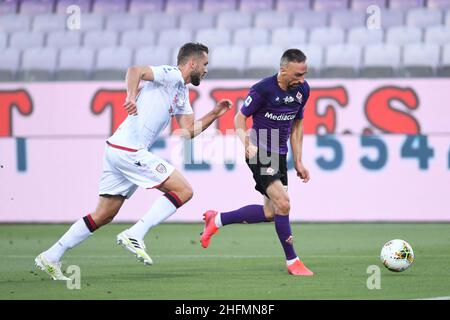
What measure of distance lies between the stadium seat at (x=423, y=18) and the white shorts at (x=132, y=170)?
11139mm

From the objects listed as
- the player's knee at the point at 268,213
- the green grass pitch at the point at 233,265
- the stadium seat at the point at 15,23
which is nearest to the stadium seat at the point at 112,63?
the stadium seat at the point at 15,23

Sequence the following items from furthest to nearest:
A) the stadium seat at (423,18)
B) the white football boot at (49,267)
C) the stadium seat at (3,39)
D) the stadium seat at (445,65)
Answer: the stadium seat at (3,39) < the stadium seat at (423,18) < the stadium seat at (445,65) < the white football boot at (49,267)

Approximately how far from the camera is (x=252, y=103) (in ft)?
33.0

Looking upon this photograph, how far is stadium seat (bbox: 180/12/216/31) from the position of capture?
2025cm

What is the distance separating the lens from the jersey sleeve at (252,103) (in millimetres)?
10008

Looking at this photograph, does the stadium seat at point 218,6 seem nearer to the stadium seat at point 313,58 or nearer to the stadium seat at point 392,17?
the stadium seat at point 313,58

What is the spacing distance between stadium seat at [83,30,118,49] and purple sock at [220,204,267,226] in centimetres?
1000

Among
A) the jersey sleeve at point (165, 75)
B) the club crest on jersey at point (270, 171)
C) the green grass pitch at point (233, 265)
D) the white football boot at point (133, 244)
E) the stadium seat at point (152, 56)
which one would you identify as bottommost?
the green grass pitch at point (233, 265)

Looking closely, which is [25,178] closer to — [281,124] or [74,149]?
[74,149]

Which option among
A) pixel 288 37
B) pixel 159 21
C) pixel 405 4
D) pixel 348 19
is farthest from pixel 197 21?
pixel 405 4

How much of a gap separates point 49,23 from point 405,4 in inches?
276

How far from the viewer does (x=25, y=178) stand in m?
16.7

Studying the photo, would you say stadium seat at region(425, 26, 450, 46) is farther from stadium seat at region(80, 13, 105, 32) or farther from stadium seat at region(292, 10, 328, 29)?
stadium seat at region(80, 13, 105, 32)

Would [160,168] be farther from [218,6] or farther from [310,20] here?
[218,6]
